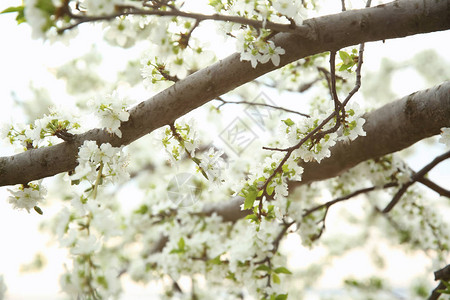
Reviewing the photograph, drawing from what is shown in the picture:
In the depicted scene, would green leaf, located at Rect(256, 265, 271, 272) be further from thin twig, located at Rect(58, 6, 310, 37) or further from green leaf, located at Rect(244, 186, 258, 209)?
thin twig, located at Rect(58, 6, 310, 37)

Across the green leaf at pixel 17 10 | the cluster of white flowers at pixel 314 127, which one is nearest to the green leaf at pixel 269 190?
the cluster of white flowers at pixel 314 127

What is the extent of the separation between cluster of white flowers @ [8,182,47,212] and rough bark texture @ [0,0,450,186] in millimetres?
46

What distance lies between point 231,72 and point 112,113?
464mm

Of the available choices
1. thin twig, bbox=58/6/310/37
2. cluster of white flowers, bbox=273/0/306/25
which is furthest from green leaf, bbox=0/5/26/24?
cluster of white flowers, bbox=273/0/306/25

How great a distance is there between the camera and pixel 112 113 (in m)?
1.26

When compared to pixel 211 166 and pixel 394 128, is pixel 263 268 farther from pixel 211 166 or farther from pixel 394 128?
pixel 394 128

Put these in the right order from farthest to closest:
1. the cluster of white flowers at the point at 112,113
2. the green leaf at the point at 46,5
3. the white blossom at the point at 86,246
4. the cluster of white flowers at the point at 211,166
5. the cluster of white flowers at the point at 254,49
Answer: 1. the cluster of white flowers at the point at 211,166
2. the cluster of white flowers at the point at 112,113
3. the cluster of white flowers at the point at 254,49
4. the white blossom at the point at 86,246
5. the green leaf at the point at 46,5

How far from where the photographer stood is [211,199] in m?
3.56

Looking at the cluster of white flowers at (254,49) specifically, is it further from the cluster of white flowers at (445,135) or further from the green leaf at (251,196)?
the cluster of white flowers at (445,135)

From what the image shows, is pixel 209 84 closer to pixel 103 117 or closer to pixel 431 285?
pixel 103 117

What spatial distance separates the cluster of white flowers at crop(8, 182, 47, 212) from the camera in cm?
133

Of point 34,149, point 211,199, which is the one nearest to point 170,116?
point 34,149

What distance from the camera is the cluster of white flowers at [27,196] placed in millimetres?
1328

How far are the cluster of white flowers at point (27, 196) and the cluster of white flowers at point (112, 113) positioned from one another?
40cm
